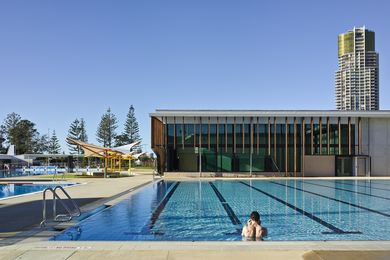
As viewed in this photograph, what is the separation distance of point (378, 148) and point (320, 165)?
17.1 ft

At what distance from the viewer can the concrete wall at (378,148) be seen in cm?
→ 3269

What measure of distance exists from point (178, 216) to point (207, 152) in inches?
856

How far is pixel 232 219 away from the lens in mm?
10781

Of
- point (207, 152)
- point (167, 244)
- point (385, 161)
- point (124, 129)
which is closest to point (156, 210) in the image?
point (167, 244)

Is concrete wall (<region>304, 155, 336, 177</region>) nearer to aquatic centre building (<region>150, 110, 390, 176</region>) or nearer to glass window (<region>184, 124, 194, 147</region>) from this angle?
aquatic centre building (<region>150, 110, 390, 176</region>)

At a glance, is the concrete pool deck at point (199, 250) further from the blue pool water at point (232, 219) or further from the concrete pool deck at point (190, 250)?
the blue pool water at point (232, 219)

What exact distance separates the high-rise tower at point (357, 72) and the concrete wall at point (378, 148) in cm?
7741

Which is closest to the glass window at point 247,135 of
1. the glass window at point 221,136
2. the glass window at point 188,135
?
the glass window at point 221,136

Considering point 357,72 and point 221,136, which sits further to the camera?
point 357,72

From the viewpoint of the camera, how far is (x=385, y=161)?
3281 cm

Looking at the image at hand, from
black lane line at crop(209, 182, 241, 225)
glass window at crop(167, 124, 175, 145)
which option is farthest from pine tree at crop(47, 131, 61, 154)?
black lane line at crop(209, 182, 241, 225)

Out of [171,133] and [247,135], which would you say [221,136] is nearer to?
[247,135]

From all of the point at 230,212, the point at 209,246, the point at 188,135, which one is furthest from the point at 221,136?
the point at 209,246

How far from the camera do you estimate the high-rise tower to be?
110125 millimetres
